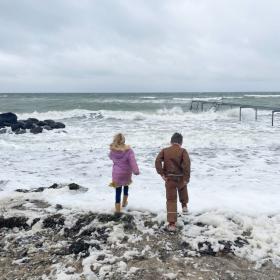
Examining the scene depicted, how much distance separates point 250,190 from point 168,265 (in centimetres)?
420

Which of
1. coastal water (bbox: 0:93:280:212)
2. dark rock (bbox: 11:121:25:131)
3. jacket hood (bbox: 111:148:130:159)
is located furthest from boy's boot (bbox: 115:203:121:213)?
dark rock (bbox: 11:121:25:131)

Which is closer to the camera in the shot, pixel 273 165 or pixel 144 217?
pixel 144 217

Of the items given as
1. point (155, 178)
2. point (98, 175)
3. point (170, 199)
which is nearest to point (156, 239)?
point (170, 199)

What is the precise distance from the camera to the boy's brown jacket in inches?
233

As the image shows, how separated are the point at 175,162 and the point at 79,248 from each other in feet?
6.00

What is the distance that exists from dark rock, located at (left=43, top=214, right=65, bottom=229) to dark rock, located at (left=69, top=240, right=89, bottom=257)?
0.81 metres

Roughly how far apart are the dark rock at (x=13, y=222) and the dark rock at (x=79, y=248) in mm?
1122

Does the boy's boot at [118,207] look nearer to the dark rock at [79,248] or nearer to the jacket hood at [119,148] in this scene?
the jacket hood at [119,148]

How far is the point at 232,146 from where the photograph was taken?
15.2 meters

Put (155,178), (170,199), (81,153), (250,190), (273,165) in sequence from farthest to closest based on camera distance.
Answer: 1. (81,153)
2. (273,165)
3. (155,178)
4. (250,190)
5. (170,199)

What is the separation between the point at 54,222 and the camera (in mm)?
6098

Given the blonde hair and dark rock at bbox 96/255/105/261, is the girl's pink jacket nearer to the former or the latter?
the blonde hair

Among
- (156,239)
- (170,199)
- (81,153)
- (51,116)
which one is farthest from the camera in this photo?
(51,116)

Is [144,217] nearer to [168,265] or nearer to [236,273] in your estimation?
[168,265]
